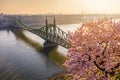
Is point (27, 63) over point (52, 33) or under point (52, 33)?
under

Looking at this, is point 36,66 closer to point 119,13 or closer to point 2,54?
point 2,54

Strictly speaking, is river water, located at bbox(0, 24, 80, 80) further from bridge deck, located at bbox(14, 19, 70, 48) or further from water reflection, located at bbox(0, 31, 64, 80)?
bridge deck, located at bbox(14, 19, 70, 48)

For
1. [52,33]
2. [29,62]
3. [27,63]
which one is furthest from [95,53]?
[52,33]

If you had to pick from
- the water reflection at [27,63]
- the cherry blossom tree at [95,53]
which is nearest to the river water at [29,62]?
the water reflection at [27,63]

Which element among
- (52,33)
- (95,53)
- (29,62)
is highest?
(95,53)

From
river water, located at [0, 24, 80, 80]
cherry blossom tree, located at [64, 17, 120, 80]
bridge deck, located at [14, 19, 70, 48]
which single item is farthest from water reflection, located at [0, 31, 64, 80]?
cherry blossom tree, located at [64, 17, 120, 80]

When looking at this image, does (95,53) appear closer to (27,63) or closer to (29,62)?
(27,63)

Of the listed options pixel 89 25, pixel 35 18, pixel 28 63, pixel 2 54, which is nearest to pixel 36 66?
pixel 28 63

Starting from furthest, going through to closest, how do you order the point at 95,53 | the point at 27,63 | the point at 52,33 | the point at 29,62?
the point at 52,33 < the point at 29,62 < the point at 27,63 < the point at 95,53
